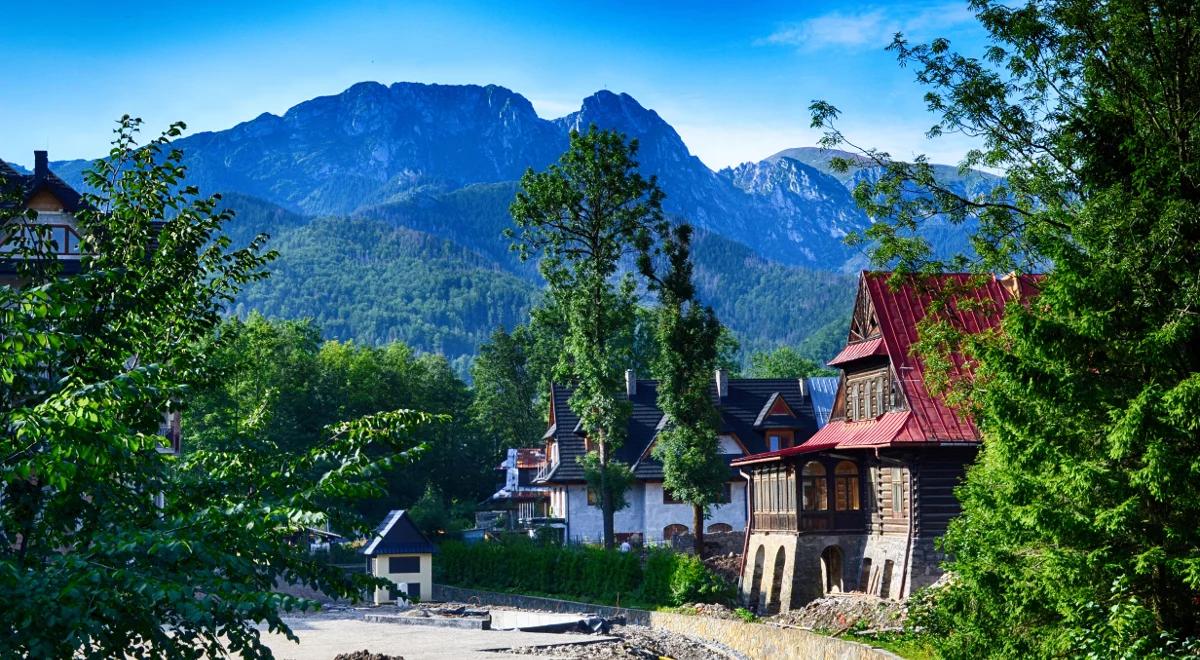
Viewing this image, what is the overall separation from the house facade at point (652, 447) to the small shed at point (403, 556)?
1227 cm

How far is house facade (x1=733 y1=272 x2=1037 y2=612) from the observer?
40875 millimetres

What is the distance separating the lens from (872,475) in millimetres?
44219

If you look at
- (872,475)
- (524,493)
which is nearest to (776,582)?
(872,475)

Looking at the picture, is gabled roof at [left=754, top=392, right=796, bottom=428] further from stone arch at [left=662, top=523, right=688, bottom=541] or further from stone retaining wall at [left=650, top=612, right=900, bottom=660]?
stone retaining wall at [left=650, top=612, right=900, bottom=660]

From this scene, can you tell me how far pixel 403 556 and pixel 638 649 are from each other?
2121 centimetres

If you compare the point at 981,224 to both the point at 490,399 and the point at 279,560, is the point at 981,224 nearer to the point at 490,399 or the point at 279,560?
the point at 279,560

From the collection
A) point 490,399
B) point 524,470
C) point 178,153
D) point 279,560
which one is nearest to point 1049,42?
point 178,153

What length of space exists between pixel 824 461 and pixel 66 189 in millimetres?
24968

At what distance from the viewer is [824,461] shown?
4491 centimetres

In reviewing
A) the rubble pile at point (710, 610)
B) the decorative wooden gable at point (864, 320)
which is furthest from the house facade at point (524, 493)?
the decorative wooden gable at point (864, 320)

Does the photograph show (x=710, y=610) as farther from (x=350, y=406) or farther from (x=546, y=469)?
(x=350, y=406)

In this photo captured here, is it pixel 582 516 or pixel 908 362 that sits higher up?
pixel 908 362

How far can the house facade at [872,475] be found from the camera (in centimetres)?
4088

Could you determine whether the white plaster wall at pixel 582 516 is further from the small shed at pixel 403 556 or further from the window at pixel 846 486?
the window at pixel 846 486
